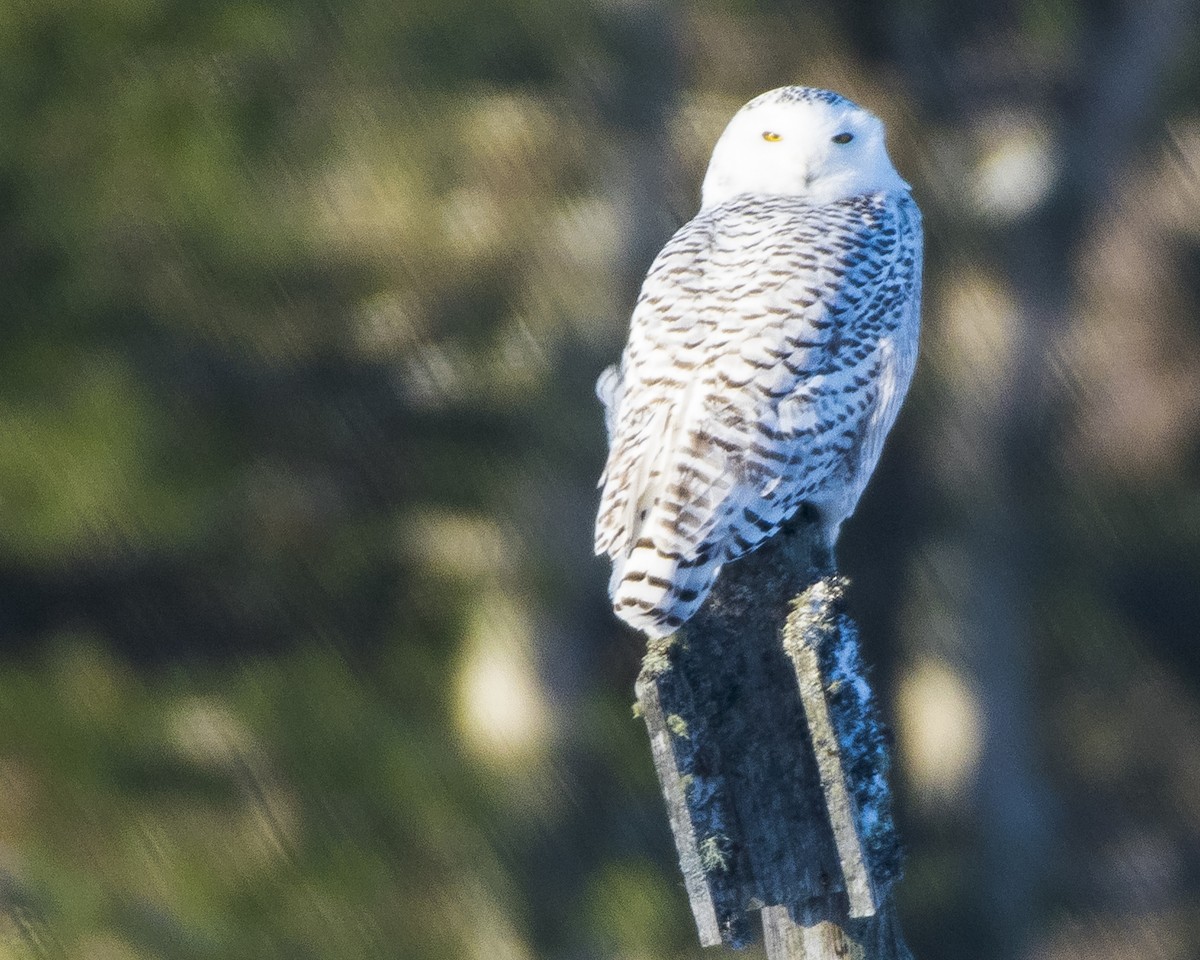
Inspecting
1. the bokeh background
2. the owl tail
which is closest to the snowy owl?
the owl tail

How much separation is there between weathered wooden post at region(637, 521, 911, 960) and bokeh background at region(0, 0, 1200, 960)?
3.85 meters

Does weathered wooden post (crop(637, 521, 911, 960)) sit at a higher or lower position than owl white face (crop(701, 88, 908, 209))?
lower

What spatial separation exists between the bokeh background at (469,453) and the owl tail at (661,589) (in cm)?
383

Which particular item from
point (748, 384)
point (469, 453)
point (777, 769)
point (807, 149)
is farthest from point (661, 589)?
point (469, 453)

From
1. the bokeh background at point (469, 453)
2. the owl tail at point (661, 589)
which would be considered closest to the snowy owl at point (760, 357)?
the owl tail at point (661, 589)

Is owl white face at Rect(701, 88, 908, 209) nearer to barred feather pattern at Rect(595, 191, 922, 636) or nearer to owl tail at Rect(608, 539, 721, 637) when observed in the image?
barred feather pattern at Rect(595, 191, 922, 636)

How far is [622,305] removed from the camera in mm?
5934

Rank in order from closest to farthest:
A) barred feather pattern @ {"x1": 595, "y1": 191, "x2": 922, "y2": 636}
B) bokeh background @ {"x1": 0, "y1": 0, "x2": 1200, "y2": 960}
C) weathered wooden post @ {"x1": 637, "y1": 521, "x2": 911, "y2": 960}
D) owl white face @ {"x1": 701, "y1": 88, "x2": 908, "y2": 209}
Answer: weathered wooden post @ {"x1": 637, "y1": 521, "x2": 911, "y2": 960} < barred feather pattern @ {"x1": 595, "y1": 191, "x2": 922, "y2": 636} < owl white face @ {"x1": 701, "y1": 88, "x2": 908, "y2": 209} < bokeh background @ {"x1": 0, "y1": 0, "x2": 1200, "y2": 960}

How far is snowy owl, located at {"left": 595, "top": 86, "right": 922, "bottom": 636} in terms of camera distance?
85.9 inches

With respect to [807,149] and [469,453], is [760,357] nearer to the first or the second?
[807,149]

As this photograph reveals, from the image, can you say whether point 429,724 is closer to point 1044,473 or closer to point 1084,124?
point 1044,473

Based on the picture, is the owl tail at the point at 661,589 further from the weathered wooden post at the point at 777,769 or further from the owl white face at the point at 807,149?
the owl white face at the point at 807,149

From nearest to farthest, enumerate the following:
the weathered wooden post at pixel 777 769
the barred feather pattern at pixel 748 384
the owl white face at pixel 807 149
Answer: the weathered wooden post at pixel 777 769 → the barred feather pattern at pixel 748 384 → the owl white face at pixel 807 149

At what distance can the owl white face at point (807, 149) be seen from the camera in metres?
3.11
